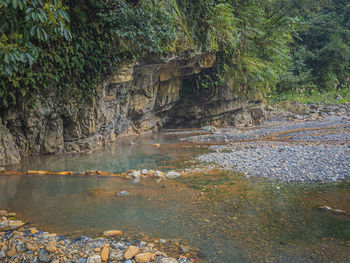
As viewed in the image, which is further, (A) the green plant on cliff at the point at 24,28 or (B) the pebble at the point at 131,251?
(A) the green plant on cliff at the point at 24,28

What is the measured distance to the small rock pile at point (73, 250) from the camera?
2.90 m

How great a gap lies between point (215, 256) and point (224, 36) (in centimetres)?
1189

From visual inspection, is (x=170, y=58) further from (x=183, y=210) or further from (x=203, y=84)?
(x=183, y=210)

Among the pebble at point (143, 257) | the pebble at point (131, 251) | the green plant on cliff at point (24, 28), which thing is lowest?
the pebble at point (143, 257)

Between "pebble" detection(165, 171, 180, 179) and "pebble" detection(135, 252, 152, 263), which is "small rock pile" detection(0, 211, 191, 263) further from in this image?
"pebble" detection(165, 171, 180, 179)

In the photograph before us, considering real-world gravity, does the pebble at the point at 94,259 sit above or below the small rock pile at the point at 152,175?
below

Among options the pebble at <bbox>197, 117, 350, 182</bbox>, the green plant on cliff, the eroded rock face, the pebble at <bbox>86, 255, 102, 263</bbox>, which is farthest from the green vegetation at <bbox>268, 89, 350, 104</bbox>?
the pebble at <bbox>86, 255, 102, 263</bbox>

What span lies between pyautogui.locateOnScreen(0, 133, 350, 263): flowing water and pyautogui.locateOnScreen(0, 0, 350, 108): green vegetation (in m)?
2.53

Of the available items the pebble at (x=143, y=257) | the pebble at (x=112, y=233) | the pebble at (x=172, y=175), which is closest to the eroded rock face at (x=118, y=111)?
the pebble at (x=172, y=175)

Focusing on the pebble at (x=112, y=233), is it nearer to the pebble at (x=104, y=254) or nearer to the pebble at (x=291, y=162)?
the pebble at (x=104, y=254)

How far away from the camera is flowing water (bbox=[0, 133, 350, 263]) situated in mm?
3057

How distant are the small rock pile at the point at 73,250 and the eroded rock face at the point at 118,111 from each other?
4.80m

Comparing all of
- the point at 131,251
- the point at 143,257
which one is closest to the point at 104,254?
the point at 131,251

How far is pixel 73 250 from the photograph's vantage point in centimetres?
302
